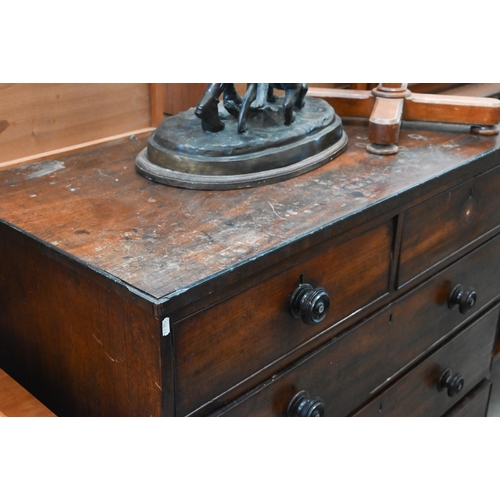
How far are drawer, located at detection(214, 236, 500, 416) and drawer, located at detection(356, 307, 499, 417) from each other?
1.5 inches

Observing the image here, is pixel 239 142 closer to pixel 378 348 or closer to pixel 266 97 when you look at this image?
pixel 266 97

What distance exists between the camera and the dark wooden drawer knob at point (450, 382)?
1.40 meters

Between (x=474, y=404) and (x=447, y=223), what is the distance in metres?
0.55

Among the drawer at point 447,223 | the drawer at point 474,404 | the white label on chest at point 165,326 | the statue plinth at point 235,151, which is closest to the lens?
the white label on chest at point 165,326

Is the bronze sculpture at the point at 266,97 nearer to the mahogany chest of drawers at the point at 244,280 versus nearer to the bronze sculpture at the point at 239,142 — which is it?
the bronze sculpture at the point at 239,142

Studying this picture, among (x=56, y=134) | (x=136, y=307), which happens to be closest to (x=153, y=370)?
(x=136, y=307)

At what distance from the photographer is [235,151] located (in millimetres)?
1046

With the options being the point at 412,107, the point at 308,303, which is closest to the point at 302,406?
the point at 308,303

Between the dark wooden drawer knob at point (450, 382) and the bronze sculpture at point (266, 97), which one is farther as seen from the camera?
the dark wooden drawer knob at point (450, 382)

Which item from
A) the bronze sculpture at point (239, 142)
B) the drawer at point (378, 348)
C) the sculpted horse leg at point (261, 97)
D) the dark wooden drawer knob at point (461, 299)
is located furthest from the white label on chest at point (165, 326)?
the dark wooden drawer knob at point (461, 299)

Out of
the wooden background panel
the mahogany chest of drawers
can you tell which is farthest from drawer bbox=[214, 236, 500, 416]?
the wooden background panel

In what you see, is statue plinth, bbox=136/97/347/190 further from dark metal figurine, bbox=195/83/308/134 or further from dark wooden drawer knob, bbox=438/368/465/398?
dark wooden drawer knob, bbox=438/368/465/398

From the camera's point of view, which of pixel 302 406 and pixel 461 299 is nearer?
pixel 302 406
